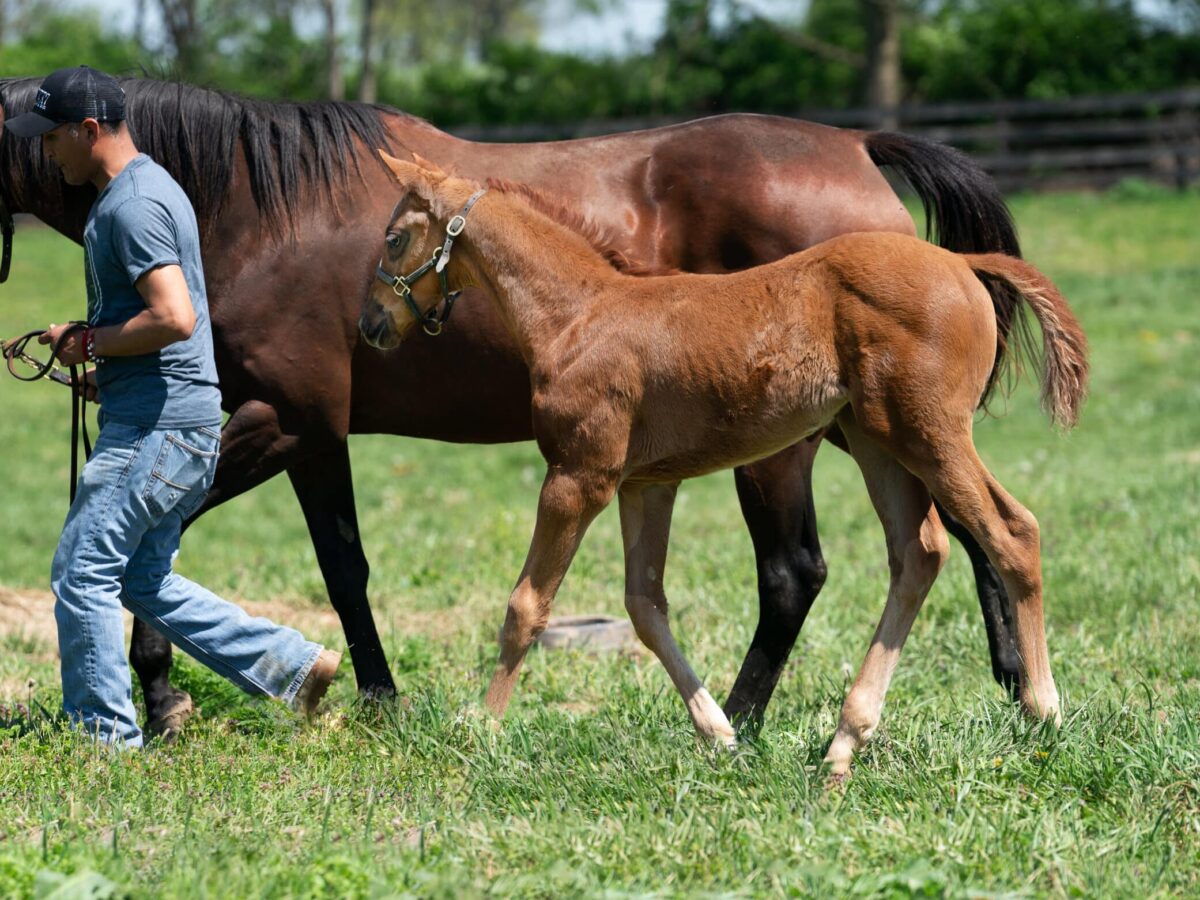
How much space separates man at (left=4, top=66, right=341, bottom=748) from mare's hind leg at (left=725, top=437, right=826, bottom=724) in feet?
6.36

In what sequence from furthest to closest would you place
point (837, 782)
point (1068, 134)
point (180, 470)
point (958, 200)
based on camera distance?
point (1068, 134), point (958, 200), point (180, 470), point (837, 782)

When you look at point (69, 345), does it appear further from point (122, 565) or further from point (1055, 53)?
point (1055, 53)

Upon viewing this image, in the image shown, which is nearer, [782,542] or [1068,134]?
[782,542]

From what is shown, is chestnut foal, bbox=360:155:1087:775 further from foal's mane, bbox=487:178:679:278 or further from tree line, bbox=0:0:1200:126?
tree line, bbox=0:0:1200:126

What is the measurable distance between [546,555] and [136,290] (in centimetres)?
147

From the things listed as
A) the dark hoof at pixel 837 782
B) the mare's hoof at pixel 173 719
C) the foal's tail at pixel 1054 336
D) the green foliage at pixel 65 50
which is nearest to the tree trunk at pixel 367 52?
the green foliage at pixel 65 50

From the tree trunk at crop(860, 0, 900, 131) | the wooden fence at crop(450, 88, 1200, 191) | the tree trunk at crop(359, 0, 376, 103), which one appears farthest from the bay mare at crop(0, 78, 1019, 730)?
the tree trunk at crop(359, 0, 376, 103)

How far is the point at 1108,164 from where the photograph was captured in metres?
21.9

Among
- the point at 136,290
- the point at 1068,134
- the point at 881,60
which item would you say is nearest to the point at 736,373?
the point at 136,290

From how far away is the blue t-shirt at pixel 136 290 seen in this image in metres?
3.98

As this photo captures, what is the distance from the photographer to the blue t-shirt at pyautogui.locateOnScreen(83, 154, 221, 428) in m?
3.98

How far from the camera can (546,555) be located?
156 inches

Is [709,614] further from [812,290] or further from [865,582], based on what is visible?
[812,290]

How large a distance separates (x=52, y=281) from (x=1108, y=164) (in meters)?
16.3
